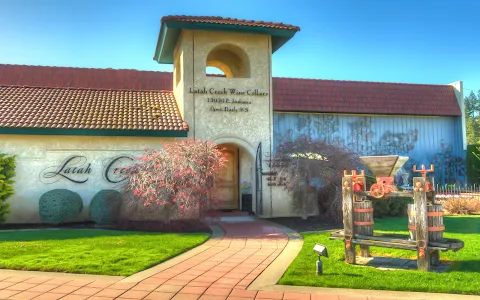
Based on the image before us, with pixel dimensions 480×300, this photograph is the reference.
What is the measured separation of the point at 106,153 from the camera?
14.5 m

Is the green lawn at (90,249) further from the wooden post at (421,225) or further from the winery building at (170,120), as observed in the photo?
the wooden post at (421,225)

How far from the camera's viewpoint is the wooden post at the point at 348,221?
7734mm

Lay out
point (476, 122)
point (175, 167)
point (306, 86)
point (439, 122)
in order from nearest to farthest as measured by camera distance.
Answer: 1. point (175, 167)
2. point (306, 86)
3. point (439, 122)
4. point (476, 122)

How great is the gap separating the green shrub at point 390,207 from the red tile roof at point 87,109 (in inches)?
310

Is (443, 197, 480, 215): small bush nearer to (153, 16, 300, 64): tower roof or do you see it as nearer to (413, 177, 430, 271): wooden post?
(153, 16, 300, 64): tower roof

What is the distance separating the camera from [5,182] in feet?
43.5

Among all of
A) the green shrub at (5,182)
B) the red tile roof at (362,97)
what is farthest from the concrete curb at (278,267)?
the red tile roof at (362,97)

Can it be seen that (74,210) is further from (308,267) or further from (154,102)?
(308,267)

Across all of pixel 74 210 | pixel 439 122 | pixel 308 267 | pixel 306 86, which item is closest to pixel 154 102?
pixel 74 210

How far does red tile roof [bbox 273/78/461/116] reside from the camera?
2289 cm

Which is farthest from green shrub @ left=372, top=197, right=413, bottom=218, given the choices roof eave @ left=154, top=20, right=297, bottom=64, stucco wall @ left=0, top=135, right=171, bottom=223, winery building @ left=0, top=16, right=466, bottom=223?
stucco wall @ left=0, top=135, right=171, bottom=223

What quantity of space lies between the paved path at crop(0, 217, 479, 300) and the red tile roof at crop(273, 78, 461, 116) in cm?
1529

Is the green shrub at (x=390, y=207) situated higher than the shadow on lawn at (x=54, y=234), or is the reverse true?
the green shrub at (x=390, y=207)

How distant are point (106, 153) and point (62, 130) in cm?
164
